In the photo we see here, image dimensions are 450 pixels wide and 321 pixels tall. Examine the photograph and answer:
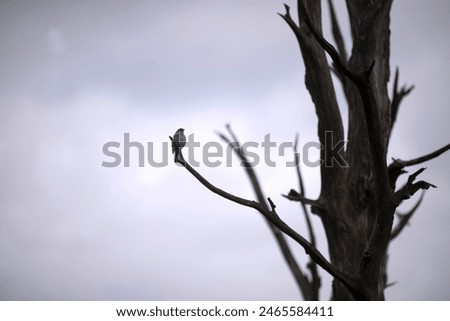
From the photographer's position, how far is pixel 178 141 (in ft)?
9.16

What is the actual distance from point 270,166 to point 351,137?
916mm

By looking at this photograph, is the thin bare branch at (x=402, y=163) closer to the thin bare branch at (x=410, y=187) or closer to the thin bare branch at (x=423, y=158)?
the thin bare branch at (x=423, y=158)

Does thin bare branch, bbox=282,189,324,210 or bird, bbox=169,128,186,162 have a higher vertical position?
bird, bbox=169,128,186,162

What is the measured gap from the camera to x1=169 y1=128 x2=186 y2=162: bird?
9.08 feet

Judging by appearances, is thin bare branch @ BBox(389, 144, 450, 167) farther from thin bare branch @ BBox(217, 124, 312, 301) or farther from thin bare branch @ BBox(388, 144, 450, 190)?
thin bare branch @ BBox(217, 124, 312, 301)

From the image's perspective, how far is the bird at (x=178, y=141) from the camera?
109 inches

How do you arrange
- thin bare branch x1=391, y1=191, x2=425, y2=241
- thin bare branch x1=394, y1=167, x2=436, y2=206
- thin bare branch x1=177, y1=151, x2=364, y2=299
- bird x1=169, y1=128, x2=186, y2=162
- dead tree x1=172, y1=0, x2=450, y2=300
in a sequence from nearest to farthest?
thin bare branch x1=394, y1=167, x2=436, y2=206 → thin bare branch x1=177, y1=151, x2=364, y2=299 → bird x1=169, y1=128, x2=186, y2=162 → dead tree x1=172, y1=0, x2=450, y2=300 → thin bare branch x1=391, y1=191, x2=425, y2=241

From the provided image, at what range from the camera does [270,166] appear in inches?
163

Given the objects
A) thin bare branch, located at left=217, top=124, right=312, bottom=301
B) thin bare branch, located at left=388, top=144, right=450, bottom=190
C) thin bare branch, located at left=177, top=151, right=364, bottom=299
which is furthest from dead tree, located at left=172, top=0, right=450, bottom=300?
thin bare branch, located at left=217, top=124, right=312, bottom=301

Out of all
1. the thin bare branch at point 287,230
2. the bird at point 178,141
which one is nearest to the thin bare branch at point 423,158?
the thin bare branch at point 287,230

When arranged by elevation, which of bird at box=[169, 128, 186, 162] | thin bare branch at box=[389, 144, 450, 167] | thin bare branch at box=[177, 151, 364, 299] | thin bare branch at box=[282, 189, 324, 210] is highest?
bird at box=[169, 128, 186, 162]
